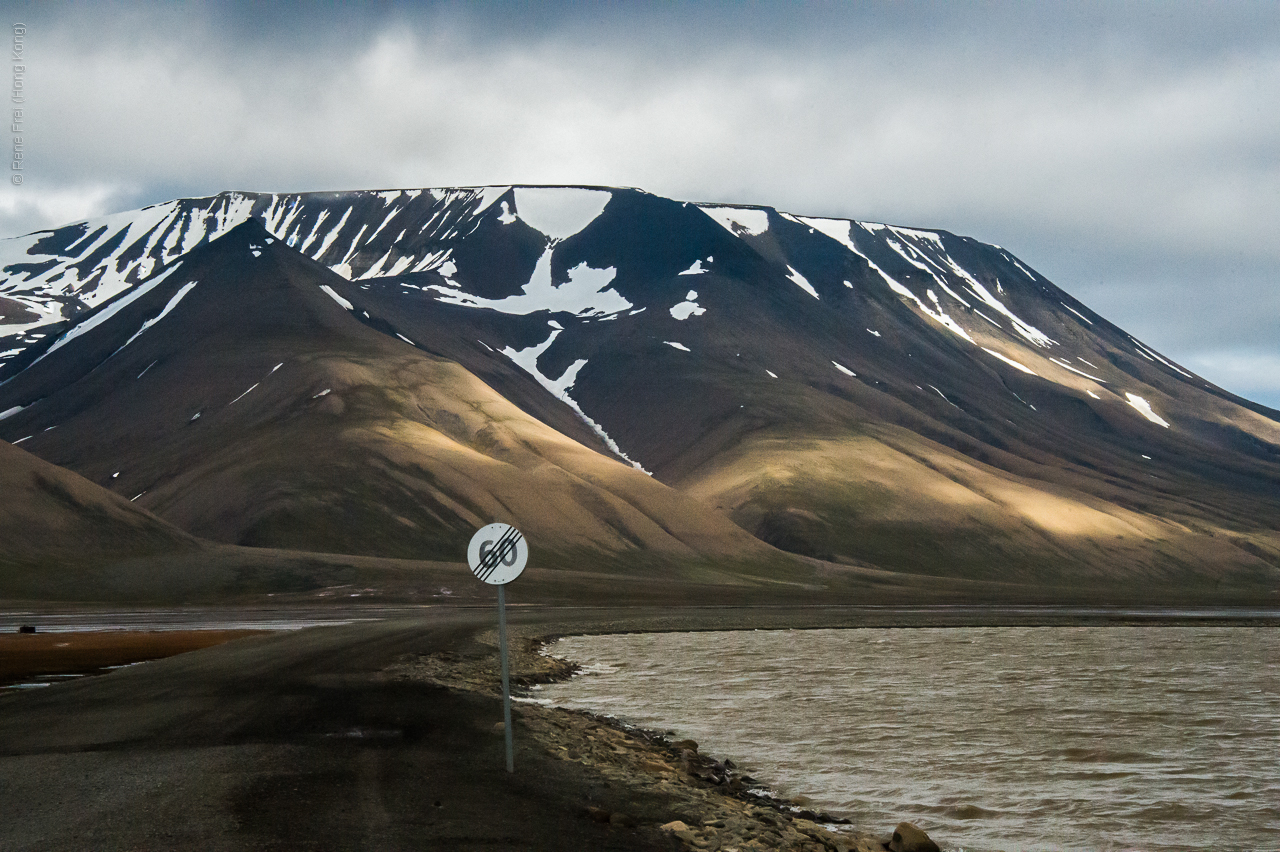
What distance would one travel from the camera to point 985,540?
164 metres

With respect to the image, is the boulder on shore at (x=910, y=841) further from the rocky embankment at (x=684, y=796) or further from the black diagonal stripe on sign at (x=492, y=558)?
the black diagonal stripe on sign at (x=492, y=558)

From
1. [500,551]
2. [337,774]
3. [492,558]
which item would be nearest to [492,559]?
[492,558]

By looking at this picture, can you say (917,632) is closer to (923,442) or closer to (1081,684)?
(1081,684)

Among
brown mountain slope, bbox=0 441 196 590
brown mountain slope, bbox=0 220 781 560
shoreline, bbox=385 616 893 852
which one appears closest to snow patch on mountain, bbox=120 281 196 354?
brown mountain slope, bbox=0 220 781 560

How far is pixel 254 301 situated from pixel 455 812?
7294 inches

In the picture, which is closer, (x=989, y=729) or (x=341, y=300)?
(x=989, y=729)

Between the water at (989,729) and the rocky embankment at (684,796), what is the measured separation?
106 cm

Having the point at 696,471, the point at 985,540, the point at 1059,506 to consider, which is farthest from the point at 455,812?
the point at 1059,506

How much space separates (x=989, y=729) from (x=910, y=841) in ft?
43.1

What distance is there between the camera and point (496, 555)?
15.2 metres

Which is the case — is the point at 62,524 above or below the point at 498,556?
above

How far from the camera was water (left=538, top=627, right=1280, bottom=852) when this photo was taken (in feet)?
58.7

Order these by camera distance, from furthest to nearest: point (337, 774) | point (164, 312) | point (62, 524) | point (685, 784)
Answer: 1. point (164, 312)
2. point (62, 524)
3. point (685, 784)
4. point (337, 774)

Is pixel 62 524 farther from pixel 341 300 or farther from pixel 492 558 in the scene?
pixel 341 300
